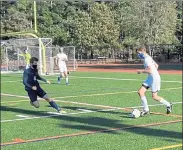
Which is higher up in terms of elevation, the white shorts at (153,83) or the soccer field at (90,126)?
the white shorts at (153,83)

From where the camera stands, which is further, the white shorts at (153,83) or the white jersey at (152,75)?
the white shorts at (153,83)

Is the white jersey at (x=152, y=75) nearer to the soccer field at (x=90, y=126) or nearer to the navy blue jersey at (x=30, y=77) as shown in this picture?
the soccer field at (x=90, y=126)

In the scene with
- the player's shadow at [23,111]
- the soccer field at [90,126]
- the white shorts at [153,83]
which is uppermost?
the white shorts at [153,83]

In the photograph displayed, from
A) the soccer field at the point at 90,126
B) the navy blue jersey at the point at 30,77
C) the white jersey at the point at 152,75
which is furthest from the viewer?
the soccer field at the point at 90,126

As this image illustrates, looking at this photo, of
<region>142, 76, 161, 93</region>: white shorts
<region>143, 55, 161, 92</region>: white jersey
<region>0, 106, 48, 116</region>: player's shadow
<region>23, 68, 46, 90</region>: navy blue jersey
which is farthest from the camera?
<region>0, 106, 48, 116</region>: player's shadow

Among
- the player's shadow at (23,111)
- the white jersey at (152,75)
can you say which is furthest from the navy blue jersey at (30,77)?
the player's shadow at (23,111)

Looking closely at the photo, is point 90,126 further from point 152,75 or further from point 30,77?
point 30,77

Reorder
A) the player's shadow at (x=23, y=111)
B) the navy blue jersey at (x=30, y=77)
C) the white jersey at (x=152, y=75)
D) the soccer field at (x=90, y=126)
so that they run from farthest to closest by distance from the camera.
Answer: the player's shadow at (x=23, y=111) → the soccer field at (x=90, y=126) → the white jersey at (x=152, y=75) → the navy blue jersey at (x=30, y=77)

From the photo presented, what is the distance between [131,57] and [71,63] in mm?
12850

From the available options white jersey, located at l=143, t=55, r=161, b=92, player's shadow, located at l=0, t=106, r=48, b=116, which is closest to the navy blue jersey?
white jersey, located at l=143, t=55, r=161, b=92

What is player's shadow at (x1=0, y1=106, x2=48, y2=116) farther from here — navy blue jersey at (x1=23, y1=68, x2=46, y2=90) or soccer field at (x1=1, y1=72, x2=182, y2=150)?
navy blue jersey at (x1=23, y1=68, x2=46, y2=90)

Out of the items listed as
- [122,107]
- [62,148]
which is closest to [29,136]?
[62,148]

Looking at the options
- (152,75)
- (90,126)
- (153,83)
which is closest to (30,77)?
Result: (152,75)

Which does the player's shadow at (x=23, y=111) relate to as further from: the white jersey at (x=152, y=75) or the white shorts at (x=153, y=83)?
the white jersey at (x=152, y=75)
